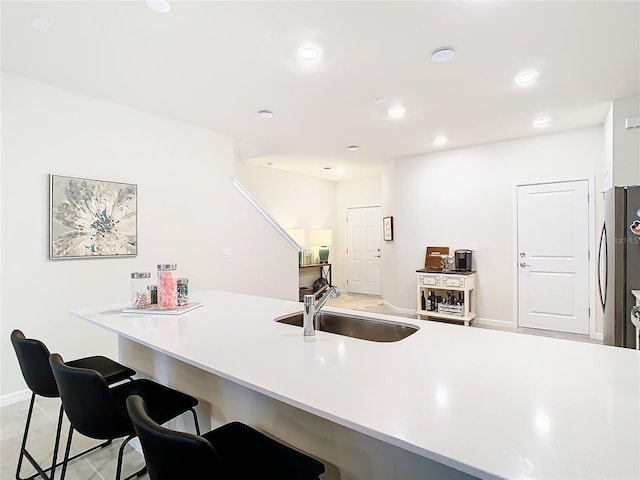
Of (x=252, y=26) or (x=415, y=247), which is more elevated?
(x=252, y=26)

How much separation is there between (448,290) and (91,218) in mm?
4686

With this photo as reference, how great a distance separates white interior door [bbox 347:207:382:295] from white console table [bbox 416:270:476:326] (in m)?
2.21

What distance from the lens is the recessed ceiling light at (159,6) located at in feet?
6.49

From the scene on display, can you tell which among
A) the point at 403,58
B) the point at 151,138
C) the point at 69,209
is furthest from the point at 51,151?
the point at 403,58

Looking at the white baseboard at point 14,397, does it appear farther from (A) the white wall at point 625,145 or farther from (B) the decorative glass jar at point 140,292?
(A) the white wall at point 625,145

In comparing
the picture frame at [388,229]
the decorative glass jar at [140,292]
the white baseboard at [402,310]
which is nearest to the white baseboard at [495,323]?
the white baseboard at [402,310]

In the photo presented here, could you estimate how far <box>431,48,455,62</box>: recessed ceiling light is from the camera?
8.20ft

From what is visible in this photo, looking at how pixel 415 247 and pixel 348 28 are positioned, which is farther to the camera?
pixel 415 247

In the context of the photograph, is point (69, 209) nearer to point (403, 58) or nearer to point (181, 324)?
point (181, 324)

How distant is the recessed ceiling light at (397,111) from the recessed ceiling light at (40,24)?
287 cm

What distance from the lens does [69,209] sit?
3084 millimetres

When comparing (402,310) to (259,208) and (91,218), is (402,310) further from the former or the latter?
(91,218)

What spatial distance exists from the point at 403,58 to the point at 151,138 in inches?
106

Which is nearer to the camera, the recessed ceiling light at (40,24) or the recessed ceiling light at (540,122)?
the recessed ceiling light at (40,24)
